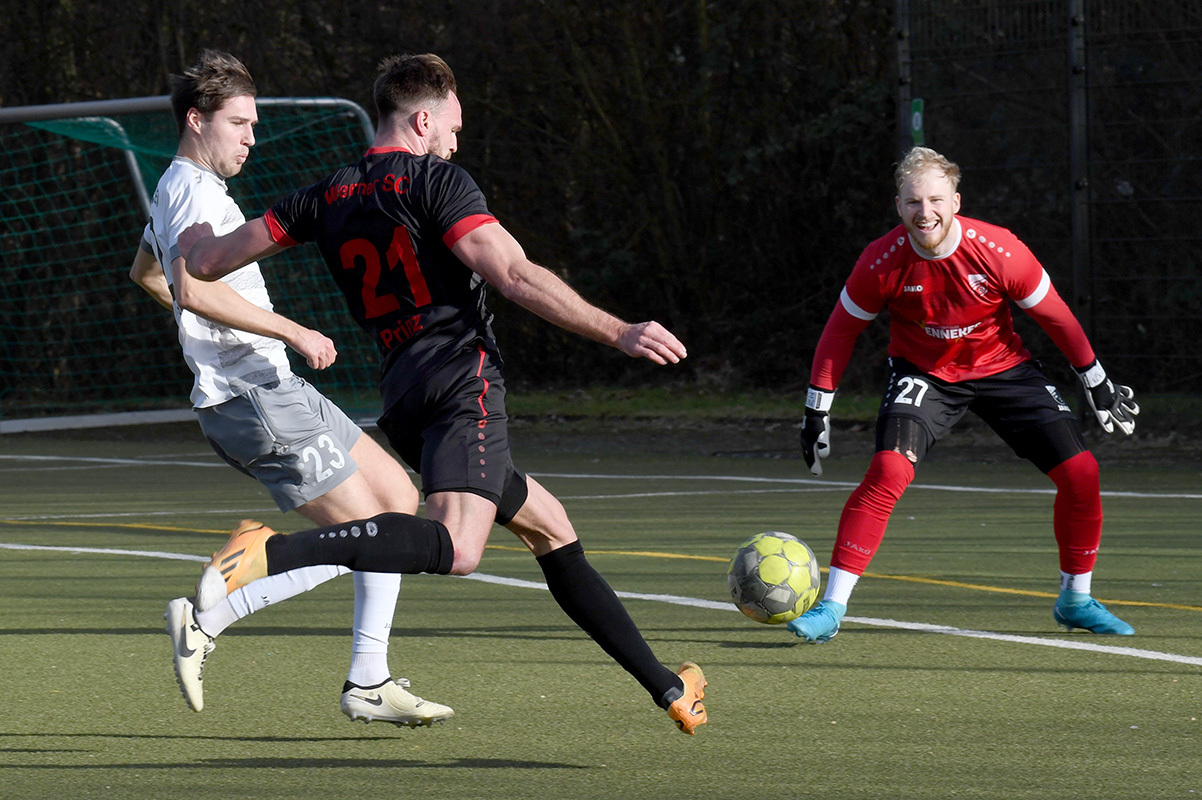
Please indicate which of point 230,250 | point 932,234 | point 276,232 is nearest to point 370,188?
point 276,232

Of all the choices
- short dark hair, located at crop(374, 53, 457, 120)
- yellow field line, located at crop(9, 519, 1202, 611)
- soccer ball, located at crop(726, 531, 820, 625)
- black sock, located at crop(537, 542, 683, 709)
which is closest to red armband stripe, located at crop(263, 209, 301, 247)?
short dark hair, located at crop(374, 53, 457, 120)

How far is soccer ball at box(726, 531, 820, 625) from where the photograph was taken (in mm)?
6102

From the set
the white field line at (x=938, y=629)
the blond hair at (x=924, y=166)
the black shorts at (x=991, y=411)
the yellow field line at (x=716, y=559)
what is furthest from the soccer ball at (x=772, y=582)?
the blond hair at (x=924, y=166)

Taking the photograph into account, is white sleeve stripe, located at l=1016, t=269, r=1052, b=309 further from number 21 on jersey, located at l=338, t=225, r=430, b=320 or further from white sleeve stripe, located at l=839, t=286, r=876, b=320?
number 21 on jersey, located at l=338, t=225, r=430, b=320

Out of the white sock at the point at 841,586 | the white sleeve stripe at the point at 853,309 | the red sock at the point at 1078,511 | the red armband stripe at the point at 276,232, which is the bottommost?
the white sock at the point at 841,586

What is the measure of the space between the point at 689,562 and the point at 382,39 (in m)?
13.5

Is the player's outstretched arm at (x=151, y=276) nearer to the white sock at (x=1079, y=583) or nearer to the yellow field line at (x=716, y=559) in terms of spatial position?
the white sock at (x=1079, y=583)

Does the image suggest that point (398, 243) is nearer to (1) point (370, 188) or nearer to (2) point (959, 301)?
(1) point (370, 188)

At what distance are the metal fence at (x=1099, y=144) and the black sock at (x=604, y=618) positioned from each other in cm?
1063

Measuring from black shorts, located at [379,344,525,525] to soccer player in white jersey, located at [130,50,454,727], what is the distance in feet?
1.57

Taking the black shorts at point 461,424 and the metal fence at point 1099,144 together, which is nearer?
the black shorts at point 461,424

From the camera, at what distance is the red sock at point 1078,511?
20.2 feet

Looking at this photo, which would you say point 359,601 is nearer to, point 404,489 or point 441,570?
point 404,489

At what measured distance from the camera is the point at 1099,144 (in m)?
14.6
